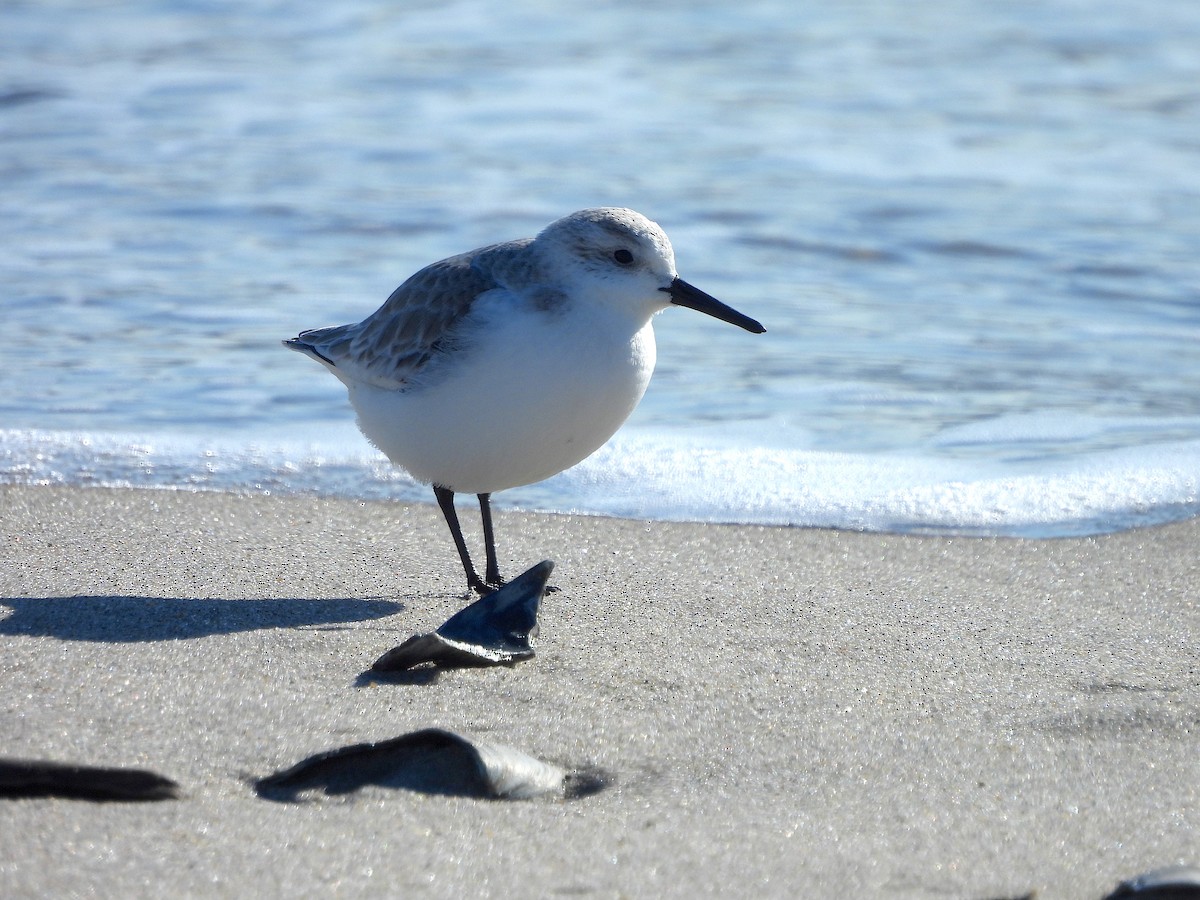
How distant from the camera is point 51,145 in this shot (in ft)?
38.6

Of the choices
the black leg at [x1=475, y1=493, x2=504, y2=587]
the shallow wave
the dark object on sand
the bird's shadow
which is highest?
the dark object on sand

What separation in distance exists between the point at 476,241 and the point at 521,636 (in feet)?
19.8

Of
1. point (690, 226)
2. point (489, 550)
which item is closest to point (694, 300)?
point (489, 550)

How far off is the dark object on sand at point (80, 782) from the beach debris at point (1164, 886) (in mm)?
1734

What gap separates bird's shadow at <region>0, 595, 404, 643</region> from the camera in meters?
3.88

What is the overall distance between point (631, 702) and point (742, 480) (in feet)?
8.01

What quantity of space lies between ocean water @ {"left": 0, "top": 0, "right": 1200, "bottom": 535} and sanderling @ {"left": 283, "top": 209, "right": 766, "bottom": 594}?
1.23m

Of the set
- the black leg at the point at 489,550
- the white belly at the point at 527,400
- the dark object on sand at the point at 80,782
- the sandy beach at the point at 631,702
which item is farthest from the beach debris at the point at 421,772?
the black leg at the point at 489,550

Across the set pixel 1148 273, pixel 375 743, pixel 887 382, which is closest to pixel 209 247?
pixel 887 382

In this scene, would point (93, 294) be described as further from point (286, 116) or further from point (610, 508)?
point (286, 116)

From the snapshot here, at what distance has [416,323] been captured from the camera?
457 centimetres

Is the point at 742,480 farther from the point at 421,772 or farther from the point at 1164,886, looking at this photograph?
the point at 1164,886

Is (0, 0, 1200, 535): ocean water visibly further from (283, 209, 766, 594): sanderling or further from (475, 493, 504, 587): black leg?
(283, 209, 766, 594): sanderling

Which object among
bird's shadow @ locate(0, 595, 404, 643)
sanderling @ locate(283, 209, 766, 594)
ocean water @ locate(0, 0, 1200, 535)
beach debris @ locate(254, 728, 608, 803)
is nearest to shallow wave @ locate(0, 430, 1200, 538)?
ocean water @ locate(0, 0, 1200, 535)
